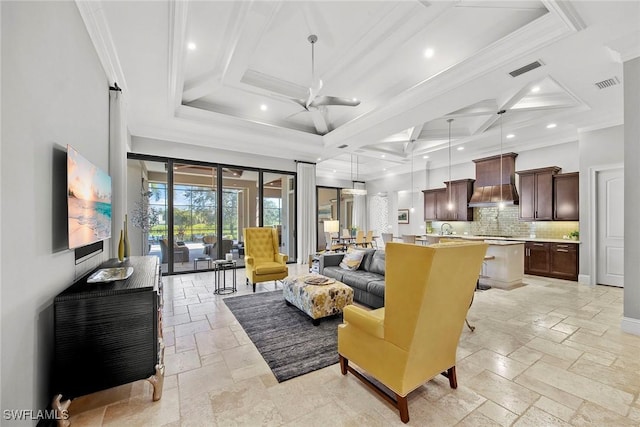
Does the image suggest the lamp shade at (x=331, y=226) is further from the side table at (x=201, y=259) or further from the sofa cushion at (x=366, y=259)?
the sofa cushion at (x=366, y=259)

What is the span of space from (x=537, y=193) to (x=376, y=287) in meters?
5.35

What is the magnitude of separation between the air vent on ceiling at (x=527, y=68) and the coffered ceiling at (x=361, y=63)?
1.5 inches

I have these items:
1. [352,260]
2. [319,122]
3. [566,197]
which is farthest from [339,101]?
[566,197]

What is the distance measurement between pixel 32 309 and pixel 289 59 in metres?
3.72

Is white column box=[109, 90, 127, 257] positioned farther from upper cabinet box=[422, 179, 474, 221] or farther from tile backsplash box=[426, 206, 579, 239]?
tile backsplash box=[426, 206, 579, 239]

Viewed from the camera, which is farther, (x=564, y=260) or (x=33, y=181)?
(x=564, y=260)

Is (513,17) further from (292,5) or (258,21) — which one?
(258,21)

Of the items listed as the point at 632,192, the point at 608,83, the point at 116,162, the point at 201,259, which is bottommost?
the point at 201,259

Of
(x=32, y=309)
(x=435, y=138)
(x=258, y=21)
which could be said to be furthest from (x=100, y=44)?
(x=435, y=138)

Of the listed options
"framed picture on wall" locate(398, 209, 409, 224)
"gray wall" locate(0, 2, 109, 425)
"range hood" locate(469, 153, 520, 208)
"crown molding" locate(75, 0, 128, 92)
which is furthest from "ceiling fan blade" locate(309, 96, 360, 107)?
"framed picture on wall" locate(398, 209, 409, 224)

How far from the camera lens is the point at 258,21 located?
9.36ft

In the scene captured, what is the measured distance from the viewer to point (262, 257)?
5.33 meters

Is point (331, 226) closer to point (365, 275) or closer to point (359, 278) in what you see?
point (365, 275)

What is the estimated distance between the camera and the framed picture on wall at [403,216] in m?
9.95
